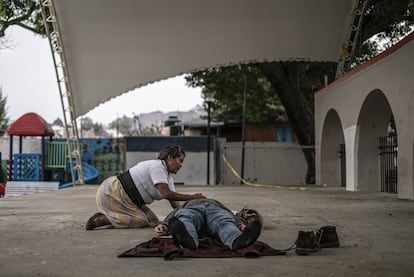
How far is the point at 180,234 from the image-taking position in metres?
4.49

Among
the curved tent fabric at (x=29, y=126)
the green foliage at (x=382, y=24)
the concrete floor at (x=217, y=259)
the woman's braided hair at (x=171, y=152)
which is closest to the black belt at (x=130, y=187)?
the concrete floor at (x=217, y=259)

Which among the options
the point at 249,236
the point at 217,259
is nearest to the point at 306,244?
the point at 249,236

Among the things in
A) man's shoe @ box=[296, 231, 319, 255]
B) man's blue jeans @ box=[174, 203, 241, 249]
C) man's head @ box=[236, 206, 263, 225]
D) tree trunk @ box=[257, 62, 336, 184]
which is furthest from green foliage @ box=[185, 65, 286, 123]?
man's shoe @ box=[296, 231, 319, 255]

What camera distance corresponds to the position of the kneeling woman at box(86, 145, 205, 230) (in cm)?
589

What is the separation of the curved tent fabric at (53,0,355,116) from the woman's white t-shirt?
34.0 ft

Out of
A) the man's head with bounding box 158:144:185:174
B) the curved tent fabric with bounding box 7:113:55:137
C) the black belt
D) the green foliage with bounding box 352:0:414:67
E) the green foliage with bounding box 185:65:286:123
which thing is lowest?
the black belt

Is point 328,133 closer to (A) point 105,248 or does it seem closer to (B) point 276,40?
(B) point 276,40

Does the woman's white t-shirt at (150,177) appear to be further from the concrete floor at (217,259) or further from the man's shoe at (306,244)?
the man's shoe at (306,244)

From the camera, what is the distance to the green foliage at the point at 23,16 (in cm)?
1958

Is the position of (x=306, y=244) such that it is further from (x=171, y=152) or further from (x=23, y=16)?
(x=23, y=16)

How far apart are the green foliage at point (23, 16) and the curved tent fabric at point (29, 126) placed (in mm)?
3707

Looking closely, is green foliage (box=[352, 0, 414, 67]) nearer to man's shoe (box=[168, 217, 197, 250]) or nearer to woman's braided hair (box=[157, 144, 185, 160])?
woman's braided hair (box=[157, 144, 185, 160])

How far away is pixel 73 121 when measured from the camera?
1772 cm

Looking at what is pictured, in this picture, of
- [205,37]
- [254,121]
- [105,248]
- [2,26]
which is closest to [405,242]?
[105,248]
